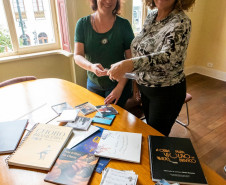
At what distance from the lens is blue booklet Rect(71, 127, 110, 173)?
83cm

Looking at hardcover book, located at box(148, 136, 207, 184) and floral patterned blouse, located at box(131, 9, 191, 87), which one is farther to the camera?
floral patterned blouse, located at box(131, 9, 191, 87)

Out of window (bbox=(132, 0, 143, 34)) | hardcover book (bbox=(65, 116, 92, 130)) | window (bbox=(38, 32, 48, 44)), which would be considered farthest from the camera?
window (bbox=(132, 0, 143, 34))

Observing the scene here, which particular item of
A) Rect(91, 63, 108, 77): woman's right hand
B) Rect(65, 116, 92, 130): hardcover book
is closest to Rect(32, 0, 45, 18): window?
Rect(91, 63, 108, 77): woman's right hand

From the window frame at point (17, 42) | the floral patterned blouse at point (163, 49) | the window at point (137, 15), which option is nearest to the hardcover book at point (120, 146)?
the floral patterned blouse at point (163, 49)

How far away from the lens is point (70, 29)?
242 centimetres

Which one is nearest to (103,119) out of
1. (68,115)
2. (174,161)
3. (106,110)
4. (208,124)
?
(106,110)

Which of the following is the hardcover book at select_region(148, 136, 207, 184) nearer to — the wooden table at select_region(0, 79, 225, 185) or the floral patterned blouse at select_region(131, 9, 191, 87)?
the wooden table at select_region(0, 79, 225, 185)

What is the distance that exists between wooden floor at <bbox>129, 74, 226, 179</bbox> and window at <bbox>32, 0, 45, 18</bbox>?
192 centimetres

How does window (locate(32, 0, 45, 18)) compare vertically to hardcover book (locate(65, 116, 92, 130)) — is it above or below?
above

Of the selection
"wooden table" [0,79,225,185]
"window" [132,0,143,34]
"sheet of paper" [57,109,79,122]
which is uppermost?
"window" [132,0,143,34]

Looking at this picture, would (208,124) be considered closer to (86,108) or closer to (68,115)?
(86,108)

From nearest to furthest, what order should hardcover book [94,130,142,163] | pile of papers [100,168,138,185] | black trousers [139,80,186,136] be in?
pile of papers [100,168,138,185] < hardcover book [94,130,142,163] < black trousers [139,80,186,136]

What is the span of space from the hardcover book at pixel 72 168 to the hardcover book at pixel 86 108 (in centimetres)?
38

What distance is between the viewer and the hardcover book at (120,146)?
86cm
